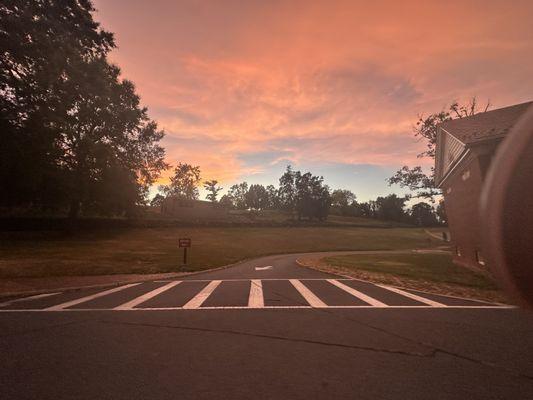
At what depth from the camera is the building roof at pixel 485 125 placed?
1604 centimetres

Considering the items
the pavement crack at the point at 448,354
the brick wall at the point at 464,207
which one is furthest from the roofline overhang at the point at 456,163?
the pavement crack at the point at 448,354

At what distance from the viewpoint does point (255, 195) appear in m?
162

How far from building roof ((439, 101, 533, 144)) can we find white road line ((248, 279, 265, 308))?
12.8 metres

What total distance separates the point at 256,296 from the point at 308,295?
1666mm

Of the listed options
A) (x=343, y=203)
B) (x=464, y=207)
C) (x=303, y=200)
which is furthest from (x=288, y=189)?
(x=464, y=207)

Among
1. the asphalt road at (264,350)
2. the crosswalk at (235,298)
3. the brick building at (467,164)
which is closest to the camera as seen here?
the asphalt road at (264,350)

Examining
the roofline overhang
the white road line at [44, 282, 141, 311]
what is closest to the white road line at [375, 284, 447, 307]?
the white road line at [44, 282, 141, 311]

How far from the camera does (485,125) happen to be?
18.8 metres

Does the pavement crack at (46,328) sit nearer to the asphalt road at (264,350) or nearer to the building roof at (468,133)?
the asphalt road at (264,350)

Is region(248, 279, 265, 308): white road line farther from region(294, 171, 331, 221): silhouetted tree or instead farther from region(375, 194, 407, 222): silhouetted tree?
region(375, 194, 407, 222): silhouetted tree

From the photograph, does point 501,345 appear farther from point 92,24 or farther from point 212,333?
point 92,24

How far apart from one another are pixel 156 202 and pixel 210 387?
109 meters

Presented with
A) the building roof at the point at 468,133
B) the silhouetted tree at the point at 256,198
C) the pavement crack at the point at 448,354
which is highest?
the silhouetted tree at the point at 256,198

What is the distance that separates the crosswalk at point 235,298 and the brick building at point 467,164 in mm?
7318
